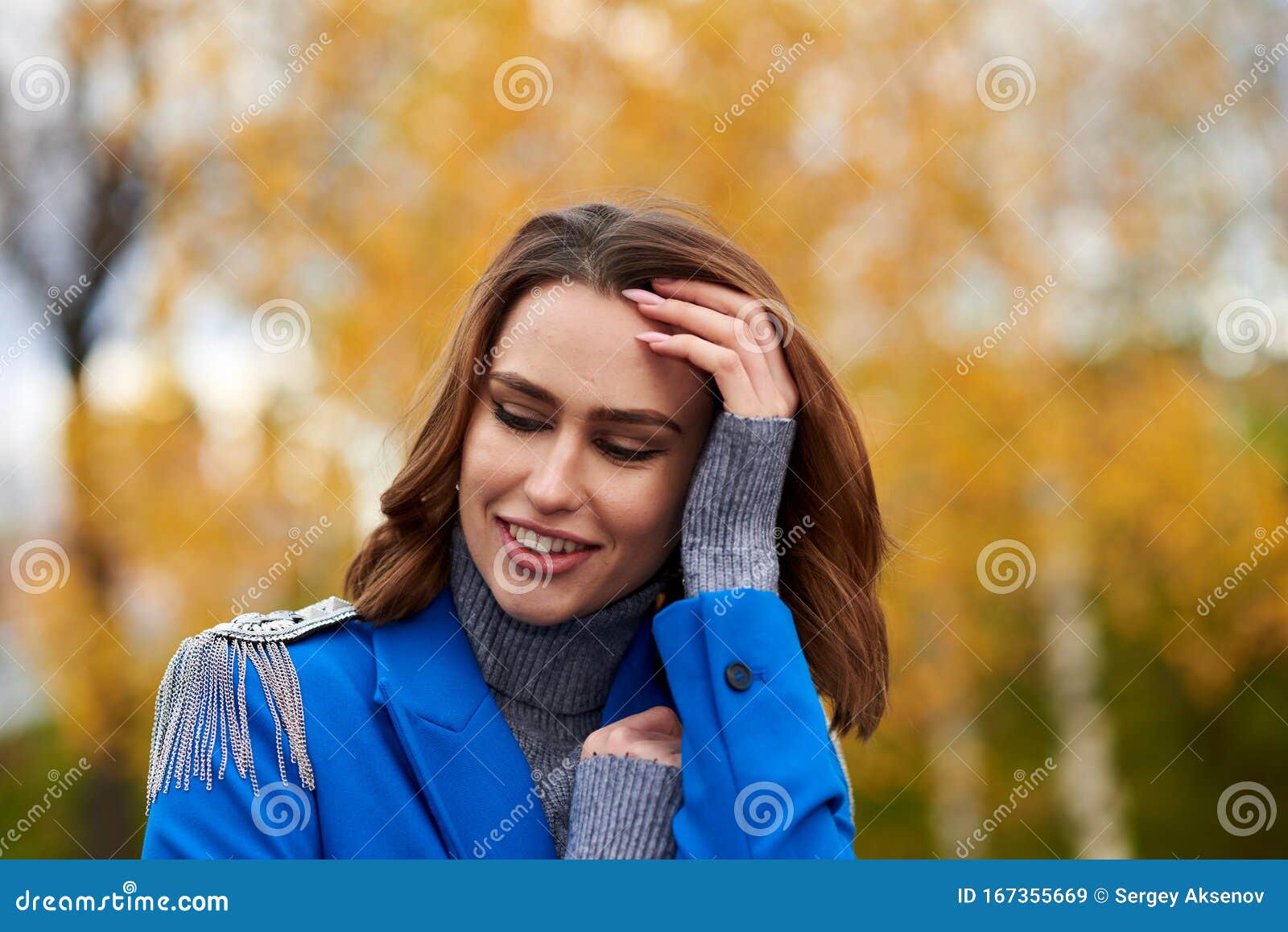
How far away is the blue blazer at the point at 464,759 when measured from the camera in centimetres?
210

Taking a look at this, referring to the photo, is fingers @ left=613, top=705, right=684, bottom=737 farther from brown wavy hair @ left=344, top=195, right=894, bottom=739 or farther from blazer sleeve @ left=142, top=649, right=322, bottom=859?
blazer sleeve @ left=142, top=649, right=322, bottom=859

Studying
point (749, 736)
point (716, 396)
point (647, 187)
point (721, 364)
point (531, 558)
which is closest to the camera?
point (749, 736)

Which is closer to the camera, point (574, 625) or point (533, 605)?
point (533, 605)

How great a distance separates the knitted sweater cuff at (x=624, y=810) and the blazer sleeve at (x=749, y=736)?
0.13ft

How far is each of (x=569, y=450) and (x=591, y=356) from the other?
0.19 m

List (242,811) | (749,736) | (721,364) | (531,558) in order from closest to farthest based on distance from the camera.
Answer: (242,811)
(749,736)
(531,558)
(721,364)

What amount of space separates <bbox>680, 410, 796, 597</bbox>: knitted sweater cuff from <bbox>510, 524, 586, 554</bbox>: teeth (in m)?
0.26

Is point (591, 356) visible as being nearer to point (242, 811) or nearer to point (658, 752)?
point (658, 752)

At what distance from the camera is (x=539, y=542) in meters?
2.31

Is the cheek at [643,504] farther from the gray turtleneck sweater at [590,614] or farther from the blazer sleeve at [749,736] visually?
the blazer sleeve at [749,736]

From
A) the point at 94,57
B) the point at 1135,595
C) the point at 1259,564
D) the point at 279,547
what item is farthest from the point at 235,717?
the point at 1135,595

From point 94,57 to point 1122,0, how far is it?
5.58 metres

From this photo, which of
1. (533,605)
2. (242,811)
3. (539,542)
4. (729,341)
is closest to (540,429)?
(539,542)

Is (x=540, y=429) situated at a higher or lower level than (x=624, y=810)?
higher
